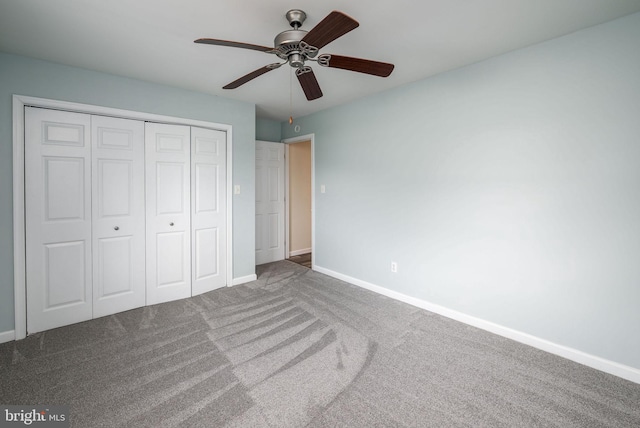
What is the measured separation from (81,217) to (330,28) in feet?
9.40

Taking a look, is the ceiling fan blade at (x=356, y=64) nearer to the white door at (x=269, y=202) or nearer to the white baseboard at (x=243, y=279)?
the white baseboard at (x=243, y=279)

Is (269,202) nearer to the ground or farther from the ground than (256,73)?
nearer to the ground

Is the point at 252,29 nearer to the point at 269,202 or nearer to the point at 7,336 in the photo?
the point at 269,202

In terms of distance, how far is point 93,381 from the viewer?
1918 millimetres

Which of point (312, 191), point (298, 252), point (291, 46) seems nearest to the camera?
point (291, 46)

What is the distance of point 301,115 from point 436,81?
2219mm

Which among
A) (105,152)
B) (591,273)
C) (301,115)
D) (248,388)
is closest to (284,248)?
(301,115)

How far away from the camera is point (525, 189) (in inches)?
92.7

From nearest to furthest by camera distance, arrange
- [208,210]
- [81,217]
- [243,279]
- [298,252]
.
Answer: [81,217], [208,210], [243,279], [298,252]

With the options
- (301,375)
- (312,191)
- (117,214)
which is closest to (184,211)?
(117,214)

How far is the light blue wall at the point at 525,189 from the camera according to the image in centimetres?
197

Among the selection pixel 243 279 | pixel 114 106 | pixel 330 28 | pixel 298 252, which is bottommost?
pixel 243 279

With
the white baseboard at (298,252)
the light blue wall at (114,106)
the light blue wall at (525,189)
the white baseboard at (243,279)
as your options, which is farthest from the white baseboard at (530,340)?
the white baseboard at (298,252)

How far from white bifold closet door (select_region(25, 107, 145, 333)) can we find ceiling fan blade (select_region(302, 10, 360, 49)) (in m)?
2.35
